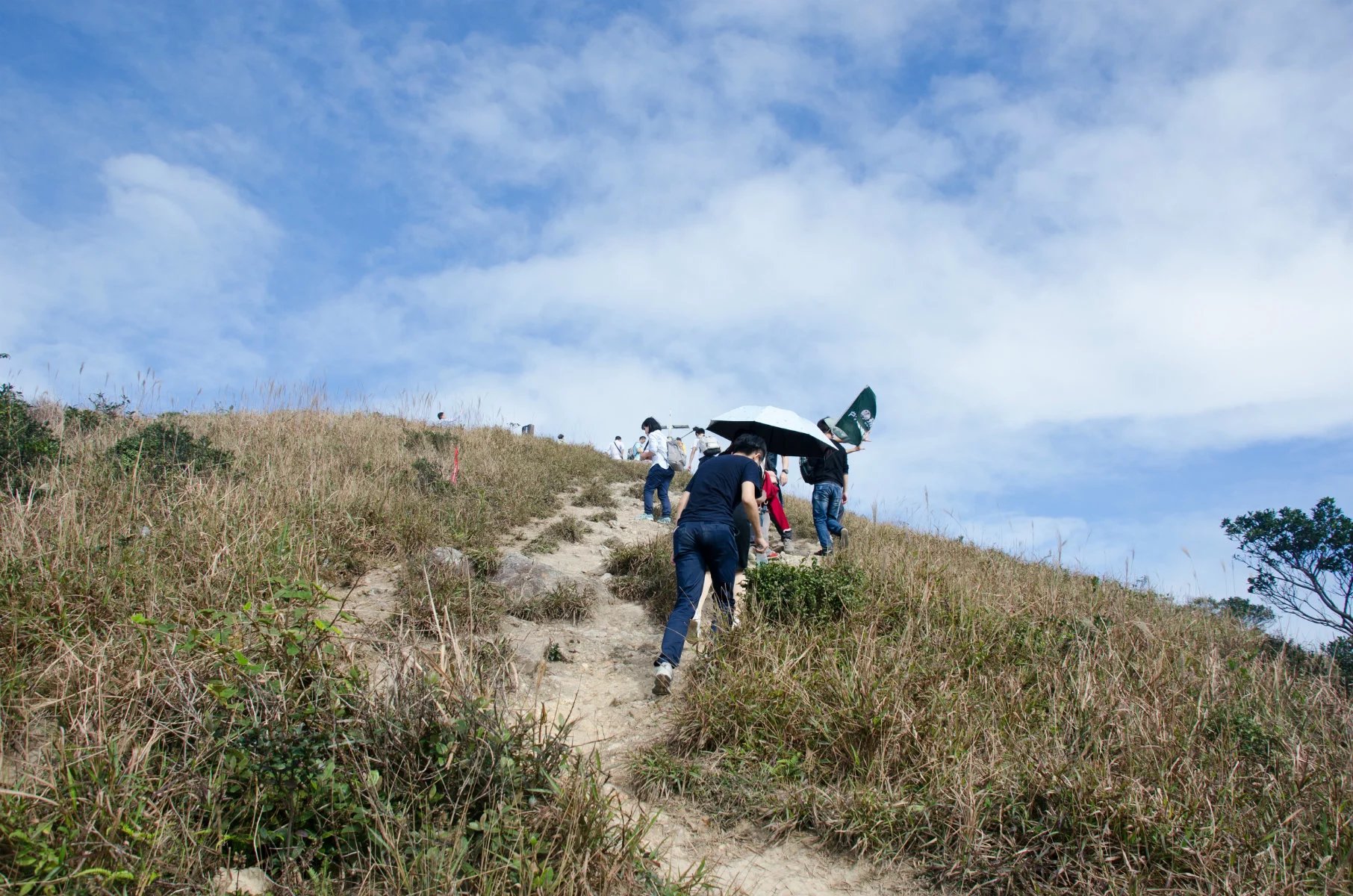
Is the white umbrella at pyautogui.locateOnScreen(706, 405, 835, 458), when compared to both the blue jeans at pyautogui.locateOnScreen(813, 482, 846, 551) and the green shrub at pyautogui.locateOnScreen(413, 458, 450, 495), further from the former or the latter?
the green shrub at pyautogui.locateOnScreen(413, 458, 450, 495)

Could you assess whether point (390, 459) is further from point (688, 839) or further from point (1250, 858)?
point (1250, 858)

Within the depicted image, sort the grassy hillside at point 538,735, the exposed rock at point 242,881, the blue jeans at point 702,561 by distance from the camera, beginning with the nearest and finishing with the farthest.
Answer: the exposed rock at point 242,881 → the grassy hillside at point 538,735 → the blue jeans at point 702,561

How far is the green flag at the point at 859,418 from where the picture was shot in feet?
37.5

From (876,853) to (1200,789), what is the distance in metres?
1.63

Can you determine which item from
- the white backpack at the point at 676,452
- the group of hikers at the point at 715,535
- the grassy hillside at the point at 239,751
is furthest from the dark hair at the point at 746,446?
the white backpack at the point at 676,452

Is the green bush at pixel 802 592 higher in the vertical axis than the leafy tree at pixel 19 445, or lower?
lower

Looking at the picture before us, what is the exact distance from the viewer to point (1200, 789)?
369cm

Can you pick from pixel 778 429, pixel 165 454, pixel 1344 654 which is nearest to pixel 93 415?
pixel 165 454

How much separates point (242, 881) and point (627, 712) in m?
2.74

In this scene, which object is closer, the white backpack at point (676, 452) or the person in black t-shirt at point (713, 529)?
the person in black t-shirt at point (713, 529)

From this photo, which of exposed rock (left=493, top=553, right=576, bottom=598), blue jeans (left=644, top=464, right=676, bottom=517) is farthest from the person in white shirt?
exposed rock (left=493, top=553, right=576, bottom=598)

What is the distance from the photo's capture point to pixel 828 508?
10.6 meters

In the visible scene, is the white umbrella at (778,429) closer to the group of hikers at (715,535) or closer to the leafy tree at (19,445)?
the group of hikers at (715,535)

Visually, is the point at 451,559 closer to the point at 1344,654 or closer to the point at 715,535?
the point at 715,535
